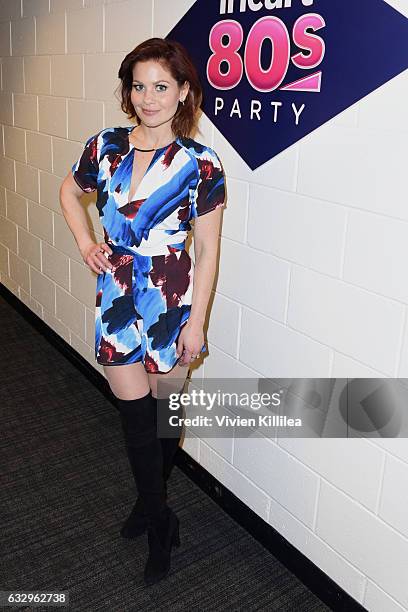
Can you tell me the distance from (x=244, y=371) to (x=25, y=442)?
3.63ft

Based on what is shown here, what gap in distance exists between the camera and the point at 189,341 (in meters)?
1.94

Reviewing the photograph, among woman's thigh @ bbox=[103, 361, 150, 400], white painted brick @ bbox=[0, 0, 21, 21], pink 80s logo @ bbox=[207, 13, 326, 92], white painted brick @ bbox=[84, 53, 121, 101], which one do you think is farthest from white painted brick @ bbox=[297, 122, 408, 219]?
white painted brick @ bbox=[0, 0, 21, 21]

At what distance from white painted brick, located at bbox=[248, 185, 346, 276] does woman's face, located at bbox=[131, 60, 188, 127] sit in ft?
1.20

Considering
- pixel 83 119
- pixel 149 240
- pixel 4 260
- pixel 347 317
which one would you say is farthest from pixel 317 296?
pixel 4 260

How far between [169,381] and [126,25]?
145 centimetres

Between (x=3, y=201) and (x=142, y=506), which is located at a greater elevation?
(x=3, y=201)

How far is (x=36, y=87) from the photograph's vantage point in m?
3.47

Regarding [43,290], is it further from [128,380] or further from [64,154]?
[128,380]

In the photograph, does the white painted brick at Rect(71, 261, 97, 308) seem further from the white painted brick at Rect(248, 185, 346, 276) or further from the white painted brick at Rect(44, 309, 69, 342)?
the white painted brick at Rect(248, 185, 346, 276)

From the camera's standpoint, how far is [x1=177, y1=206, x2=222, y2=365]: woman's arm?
6.23ft

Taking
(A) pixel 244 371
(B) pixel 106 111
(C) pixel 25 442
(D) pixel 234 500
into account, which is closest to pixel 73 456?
(C) pixel 25 442

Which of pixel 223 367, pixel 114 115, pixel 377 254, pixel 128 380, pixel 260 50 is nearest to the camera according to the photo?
pixel 377 254

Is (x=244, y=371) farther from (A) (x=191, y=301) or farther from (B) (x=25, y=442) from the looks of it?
(B) (x=25, y=442)

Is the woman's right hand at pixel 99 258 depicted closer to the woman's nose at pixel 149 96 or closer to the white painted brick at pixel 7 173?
the woman's nose at pixel 149 96
